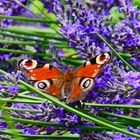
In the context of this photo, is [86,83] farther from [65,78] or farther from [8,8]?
[8,8]

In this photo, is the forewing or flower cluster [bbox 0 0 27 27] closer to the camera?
the forewing

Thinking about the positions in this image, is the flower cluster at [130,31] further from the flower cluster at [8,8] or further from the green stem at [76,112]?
the flower cluster at [8,8]

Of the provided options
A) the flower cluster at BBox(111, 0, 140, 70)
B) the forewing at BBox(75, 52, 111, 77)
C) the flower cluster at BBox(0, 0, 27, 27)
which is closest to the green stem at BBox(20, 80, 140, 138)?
the forewing at BBox(75, 52, 111, 77)

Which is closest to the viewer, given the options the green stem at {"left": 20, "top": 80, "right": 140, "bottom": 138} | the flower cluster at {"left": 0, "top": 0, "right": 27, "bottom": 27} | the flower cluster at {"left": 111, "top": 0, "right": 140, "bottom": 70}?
the green stem at {"left": 20, "top": 80, "right": 140, "bottom": 138}

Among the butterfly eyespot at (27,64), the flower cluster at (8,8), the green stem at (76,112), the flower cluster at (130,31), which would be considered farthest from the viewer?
the flower cluster at (8,8)

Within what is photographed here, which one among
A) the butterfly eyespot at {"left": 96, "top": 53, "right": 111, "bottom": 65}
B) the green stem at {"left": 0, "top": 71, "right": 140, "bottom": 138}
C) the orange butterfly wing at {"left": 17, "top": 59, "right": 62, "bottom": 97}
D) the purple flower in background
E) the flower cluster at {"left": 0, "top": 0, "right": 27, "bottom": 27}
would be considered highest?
the flower cluster at {"left": 0, "top": 0, "right": 27, "bottom": 27}

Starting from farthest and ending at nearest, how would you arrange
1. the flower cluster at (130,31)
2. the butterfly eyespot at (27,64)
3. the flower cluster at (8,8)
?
the flower cluster at (8,8)
the flower cluster at (130,31)
the butterfly eyespot at (27,64)

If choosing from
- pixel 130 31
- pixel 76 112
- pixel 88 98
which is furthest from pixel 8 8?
pixel 76 112

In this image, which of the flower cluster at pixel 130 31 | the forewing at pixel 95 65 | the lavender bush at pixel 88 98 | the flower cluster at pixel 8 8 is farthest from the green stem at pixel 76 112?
the flower cluster at pixel 8 8

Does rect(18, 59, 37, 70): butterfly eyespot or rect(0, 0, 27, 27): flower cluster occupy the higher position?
rect(0, 0, 27, 27): flower cluster

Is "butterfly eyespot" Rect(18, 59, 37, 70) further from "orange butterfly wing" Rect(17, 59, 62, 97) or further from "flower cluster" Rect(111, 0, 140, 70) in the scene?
"flower cluster" Rect(111, 0, 140, 70)
